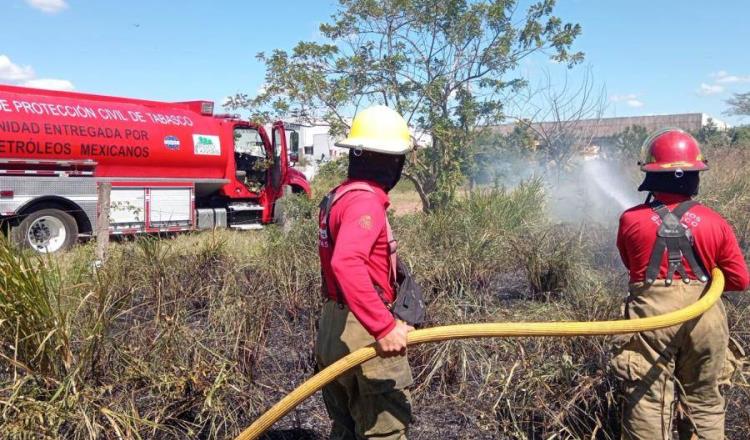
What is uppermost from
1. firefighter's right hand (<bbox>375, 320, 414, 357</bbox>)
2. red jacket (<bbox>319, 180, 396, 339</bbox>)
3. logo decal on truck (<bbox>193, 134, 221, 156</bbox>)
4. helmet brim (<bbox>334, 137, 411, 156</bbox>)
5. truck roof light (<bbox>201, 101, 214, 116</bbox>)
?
truck roof light (<bbox>201, 101, 214, 116</bbox>)

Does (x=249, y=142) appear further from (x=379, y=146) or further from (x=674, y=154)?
(x=674, y=154)

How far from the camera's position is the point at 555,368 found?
3320 millimetres

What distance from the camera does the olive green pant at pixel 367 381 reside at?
264 centimetres

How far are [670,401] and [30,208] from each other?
10.1m

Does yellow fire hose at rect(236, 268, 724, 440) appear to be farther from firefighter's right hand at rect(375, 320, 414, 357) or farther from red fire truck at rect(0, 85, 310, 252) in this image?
red fire truck at rect(0, 85, 310, 252)

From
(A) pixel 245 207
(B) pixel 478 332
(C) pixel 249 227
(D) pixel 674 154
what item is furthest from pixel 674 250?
(A) pixel 245 207

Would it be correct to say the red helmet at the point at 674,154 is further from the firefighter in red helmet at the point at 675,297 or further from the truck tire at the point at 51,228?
the truck tire at the point at 51,228

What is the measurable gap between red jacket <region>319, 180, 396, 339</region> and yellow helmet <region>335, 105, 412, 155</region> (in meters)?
0.16

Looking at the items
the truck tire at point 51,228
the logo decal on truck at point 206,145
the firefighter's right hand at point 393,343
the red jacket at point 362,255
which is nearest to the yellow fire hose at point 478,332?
the firefighter's right hand at point 393,343

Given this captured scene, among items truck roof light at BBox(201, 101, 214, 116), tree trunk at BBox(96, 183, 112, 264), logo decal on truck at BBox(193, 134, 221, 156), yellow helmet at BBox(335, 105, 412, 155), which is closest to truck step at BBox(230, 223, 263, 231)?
logo decal on truck at BBox(193, 134, 221, 156)

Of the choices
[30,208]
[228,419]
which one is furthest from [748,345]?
[30,208]

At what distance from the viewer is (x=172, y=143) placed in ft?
39.4

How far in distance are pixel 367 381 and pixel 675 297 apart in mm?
1421

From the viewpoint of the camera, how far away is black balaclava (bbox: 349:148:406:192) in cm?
271
